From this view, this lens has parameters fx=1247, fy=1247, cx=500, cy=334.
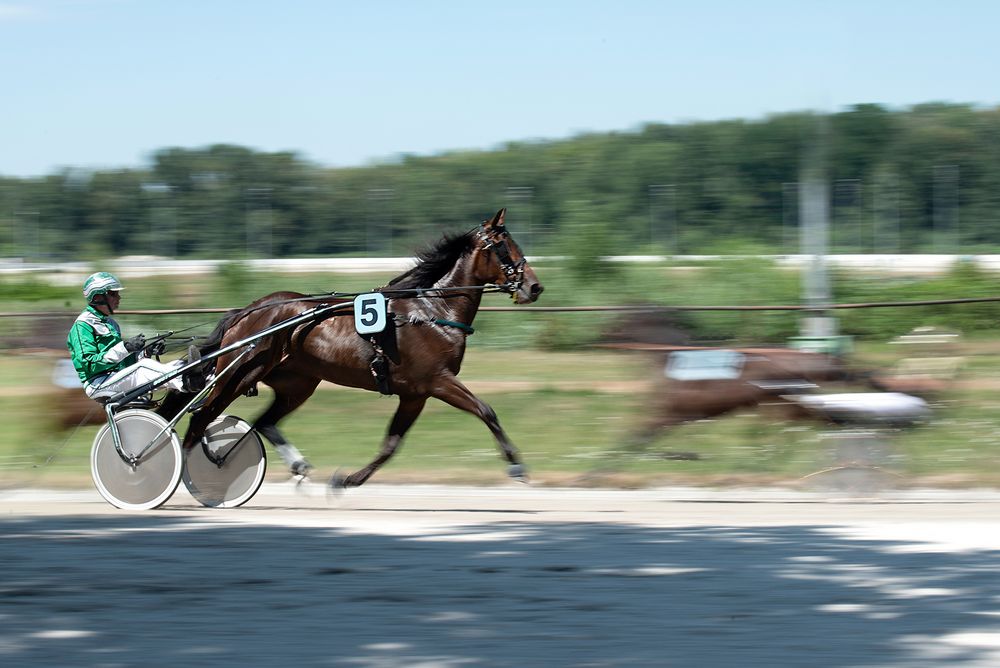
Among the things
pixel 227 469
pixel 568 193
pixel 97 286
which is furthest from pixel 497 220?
pixel 568 193

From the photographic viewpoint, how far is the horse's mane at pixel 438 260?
9.46 metres

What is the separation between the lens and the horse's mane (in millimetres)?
9461

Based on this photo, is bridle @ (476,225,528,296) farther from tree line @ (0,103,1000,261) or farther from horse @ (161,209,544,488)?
tree line @ (0,103,1000,261)

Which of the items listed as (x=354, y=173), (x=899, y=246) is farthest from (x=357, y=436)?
(x=354, y=173)

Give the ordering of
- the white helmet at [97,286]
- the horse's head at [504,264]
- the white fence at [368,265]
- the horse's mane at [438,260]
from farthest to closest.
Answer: the white fence at [368,265] → the horse's mane at [438,260] → the horse's head at [504,264] → the white helmet at [97,286]

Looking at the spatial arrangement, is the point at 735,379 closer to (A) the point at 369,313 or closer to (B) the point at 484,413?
(B) the point at 484,413

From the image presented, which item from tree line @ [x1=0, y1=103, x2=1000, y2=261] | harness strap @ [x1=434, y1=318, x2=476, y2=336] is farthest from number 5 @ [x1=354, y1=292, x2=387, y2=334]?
tree line @ [x1=0, y1=103, x2=1000, y2=261]

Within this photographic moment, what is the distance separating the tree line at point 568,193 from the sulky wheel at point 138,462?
817 inches

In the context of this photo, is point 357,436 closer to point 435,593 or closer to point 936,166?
point 435,593

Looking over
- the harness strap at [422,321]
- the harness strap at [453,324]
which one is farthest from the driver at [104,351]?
the harness strap at [453,324]

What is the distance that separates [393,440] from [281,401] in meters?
0.95

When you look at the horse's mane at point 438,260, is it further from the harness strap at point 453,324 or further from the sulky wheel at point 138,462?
the sulky wheel at point 138,462

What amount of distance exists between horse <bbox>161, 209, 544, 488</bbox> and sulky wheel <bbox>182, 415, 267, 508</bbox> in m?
0.15

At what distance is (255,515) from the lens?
8.38 m
